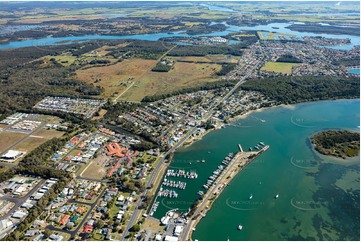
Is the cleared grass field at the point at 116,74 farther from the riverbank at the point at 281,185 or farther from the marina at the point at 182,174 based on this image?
the marina at the point at 182,174

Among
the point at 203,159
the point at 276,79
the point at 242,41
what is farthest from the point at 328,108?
the point at 242,41

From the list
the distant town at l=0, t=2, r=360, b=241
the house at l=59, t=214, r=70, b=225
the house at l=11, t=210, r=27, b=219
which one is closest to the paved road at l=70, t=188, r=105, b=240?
the distant town at l=0, t=2, r=360, b=241

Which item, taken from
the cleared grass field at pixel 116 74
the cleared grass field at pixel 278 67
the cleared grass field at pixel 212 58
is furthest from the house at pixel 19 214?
the cleared grass field at pixel 212 58

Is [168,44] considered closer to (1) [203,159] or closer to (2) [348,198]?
(1) [203,159]

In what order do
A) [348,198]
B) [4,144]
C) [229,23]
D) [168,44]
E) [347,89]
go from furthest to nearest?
1. [229,23]
2. [168,44]
3. [347,89]
4. [4,144]
5. [348,198]

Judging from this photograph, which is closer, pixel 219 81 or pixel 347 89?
pixel 347 89

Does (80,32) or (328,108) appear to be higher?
(80,32)
